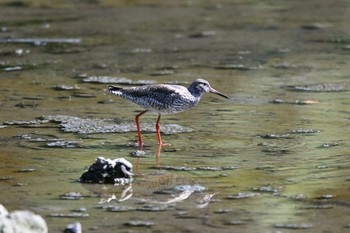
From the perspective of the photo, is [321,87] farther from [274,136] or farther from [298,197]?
[298,197]

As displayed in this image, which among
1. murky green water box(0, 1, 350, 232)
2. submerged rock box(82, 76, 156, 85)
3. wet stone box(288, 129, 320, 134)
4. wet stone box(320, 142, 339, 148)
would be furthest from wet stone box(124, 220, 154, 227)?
submerged rock box(82, 76, 156, 85)

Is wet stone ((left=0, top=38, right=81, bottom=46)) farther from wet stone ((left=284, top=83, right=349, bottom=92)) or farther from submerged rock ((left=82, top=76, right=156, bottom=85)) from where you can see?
wet stone ((left=284, top=83, right=349, bottom=92))

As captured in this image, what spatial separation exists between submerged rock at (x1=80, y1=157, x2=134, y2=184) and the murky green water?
0.37ft

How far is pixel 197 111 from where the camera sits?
1132 centimetres

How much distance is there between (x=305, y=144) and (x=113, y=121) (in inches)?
90.4

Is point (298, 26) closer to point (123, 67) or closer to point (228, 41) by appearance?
point (228, 41)

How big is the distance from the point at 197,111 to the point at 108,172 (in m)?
3.51

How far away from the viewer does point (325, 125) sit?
10.4 meters

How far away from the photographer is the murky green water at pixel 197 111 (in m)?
7.33

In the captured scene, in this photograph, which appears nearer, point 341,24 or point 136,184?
point 136,184

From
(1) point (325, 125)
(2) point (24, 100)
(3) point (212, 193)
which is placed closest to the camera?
(3) point (212, 193)

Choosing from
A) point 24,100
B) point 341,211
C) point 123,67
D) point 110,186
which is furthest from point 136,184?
point 123,67

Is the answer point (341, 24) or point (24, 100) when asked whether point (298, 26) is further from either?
point (24, 100)

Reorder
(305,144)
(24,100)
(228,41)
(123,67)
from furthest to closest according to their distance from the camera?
(228,41), (123,67), (24,100), (305,144)
